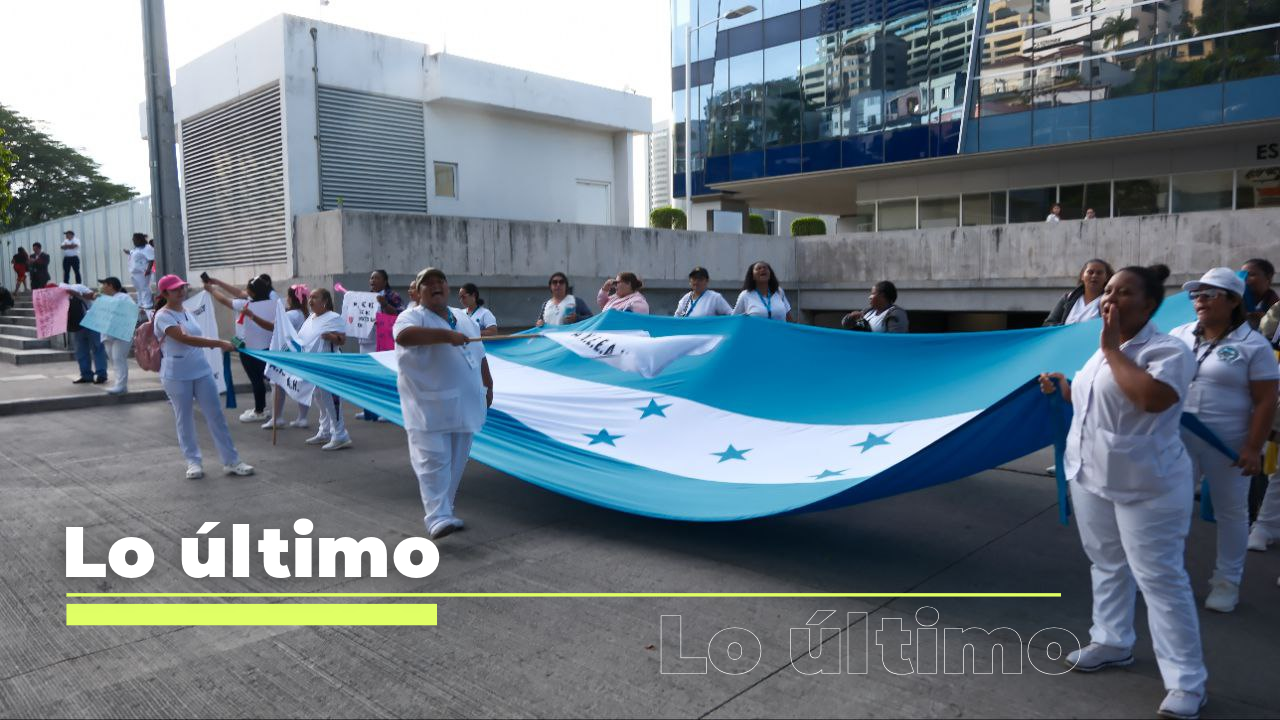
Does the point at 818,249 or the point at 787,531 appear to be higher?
the point at 818,249

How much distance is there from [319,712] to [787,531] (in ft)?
11.0

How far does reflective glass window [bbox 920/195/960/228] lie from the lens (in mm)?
28266

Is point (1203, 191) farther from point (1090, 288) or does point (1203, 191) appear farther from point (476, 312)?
point (476, 312)

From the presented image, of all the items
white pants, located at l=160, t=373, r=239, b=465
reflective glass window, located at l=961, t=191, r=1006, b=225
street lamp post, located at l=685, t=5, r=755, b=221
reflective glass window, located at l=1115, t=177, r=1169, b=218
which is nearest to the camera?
white pants, located at l=160, t=373, r=239, b=465

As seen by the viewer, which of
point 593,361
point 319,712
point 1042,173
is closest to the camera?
point 319,712

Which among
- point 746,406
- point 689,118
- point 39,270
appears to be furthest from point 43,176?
point 746,406

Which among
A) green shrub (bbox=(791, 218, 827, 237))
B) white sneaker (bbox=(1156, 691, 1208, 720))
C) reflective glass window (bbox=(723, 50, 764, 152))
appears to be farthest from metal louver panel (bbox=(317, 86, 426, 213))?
white sneaker (bbox=(1156, 691, 1208, 720))

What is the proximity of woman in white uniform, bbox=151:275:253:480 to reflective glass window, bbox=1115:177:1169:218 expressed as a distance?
24.9 metres

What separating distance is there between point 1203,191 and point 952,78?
7571 millimetres

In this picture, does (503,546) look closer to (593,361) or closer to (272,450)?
(593,361)

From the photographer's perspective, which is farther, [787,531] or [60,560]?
[787,531]

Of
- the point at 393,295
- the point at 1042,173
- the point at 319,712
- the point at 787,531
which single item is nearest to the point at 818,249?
the point at 1042,173

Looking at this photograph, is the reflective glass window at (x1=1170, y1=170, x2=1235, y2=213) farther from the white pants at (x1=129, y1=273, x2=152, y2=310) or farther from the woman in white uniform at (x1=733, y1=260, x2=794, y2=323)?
the white pants at (x1=129, y1=273, x2=152, y2=310)

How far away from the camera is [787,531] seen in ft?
19.2
